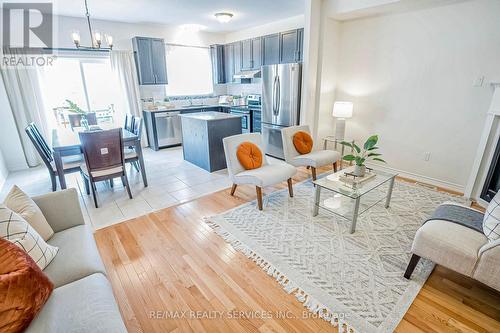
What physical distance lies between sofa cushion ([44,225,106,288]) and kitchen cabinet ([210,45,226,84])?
553 cm

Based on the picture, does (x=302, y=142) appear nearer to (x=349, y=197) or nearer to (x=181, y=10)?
(x=349, y=197)

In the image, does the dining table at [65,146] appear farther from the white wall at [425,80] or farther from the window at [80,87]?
the white wall at [425,80]

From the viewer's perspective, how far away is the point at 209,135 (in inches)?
156

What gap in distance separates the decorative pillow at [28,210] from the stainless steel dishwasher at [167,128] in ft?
13.6

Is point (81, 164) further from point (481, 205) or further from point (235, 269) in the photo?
point (481, 205)

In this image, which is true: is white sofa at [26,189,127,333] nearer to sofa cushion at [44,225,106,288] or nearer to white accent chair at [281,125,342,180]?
sofa cushion at [44,225,106,288]

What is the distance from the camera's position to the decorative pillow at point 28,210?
5.06 ft

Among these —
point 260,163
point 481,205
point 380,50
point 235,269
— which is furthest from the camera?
point 380,50

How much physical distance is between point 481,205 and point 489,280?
77.0 inches

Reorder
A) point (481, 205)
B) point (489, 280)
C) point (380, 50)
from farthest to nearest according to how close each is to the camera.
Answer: point (380, 50) → point (481, 205) → point (489, 280)

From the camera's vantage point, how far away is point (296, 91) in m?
4.29

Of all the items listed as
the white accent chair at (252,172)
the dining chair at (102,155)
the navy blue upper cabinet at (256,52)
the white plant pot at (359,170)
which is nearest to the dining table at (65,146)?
the dining chair at (102,155)

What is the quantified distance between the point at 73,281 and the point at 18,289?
303 mm

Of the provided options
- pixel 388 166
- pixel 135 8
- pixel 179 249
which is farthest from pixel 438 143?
pixel 135 8
